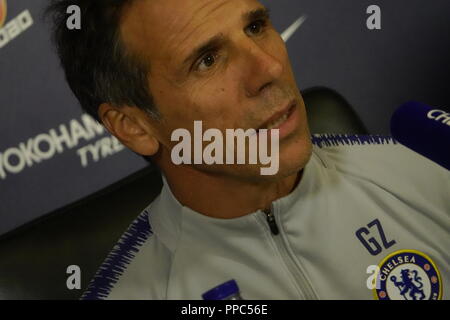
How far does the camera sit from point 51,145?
34.4 inches

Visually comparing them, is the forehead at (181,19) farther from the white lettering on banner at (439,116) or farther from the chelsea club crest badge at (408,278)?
the chelsea club crest badge at (408,278)

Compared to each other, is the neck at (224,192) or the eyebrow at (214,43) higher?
the eyebrow at (214,43)

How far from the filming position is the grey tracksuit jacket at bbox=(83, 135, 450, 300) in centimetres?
72

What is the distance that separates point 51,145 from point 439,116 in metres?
0.54

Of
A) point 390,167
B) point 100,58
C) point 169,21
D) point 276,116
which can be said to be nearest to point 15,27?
point 100,58

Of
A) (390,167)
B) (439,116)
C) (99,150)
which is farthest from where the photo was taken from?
(99,150)

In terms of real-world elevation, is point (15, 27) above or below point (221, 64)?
above

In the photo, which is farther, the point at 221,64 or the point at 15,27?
the point at 15,27

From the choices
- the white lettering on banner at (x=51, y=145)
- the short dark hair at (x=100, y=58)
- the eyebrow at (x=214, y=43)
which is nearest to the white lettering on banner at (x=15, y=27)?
the short dark hair at (x=100, y=58)

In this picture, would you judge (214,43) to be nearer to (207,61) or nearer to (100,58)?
(207,61)

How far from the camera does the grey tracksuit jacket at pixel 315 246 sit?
0.72 m

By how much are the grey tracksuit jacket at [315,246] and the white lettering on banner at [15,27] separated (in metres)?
0.28

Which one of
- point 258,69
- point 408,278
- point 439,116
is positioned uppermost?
point 258,69

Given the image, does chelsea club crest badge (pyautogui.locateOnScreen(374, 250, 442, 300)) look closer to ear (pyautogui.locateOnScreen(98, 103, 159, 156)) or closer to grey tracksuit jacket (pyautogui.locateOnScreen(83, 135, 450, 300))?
grey tracksuit jacket (pyautogui.locateOnScreen(83, 135, 450, 300))
